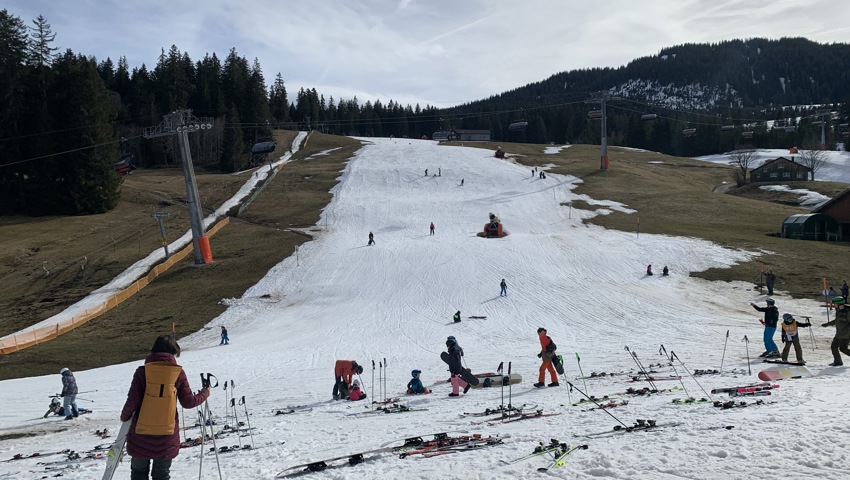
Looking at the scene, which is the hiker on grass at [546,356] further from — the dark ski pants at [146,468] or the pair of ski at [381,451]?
the dark ski pants at [146,468]

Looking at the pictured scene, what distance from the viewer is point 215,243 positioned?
51812 mm

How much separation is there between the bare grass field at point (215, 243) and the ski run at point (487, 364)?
230cm

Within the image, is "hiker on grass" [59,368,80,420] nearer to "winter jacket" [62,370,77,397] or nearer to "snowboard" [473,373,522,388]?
"winter jacket" [62,370,77,397]

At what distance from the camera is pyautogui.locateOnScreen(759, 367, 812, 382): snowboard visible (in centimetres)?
1406

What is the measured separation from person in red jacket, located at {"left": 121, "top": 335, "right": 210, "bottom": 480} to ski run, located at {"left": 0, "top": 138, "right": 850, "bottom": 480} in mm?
2109

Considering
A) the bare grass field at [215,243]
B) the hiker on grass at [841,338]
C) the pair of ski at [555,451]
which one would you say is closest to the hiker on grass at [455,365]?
the pair of ski at [555,451]

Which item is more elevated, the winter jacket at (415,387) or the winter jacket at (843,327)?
the winter jacket at (843,327)

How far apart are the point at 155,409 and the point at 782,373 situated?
47.0ft

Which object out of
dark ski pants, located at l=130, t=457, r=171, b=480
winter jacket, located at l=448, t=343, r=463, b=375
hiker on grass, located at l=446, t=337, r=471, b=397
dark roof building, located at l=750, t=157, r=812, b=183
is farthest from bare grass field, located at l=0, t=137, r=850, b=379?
dark ski pants, located at l=130, t=457, r=171, b=480

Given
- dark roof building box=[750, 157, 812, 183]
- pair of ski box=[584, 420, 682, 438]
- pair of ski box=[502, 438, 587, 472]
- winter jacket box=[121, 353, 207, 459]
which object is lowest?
pair of ski box=[584, 420, 682, 438]

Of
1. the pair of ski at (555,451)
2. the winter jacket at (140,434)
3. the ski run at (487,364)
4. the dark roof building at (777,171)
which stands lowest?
the ski run at (487,364)

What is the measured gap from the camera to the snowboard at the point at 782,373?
14056 mm

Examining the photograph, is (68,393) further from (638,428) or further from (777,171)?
(777,171)

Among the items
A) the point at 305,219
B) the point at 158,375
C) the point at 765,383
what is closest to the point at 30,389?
the point at 158,375
